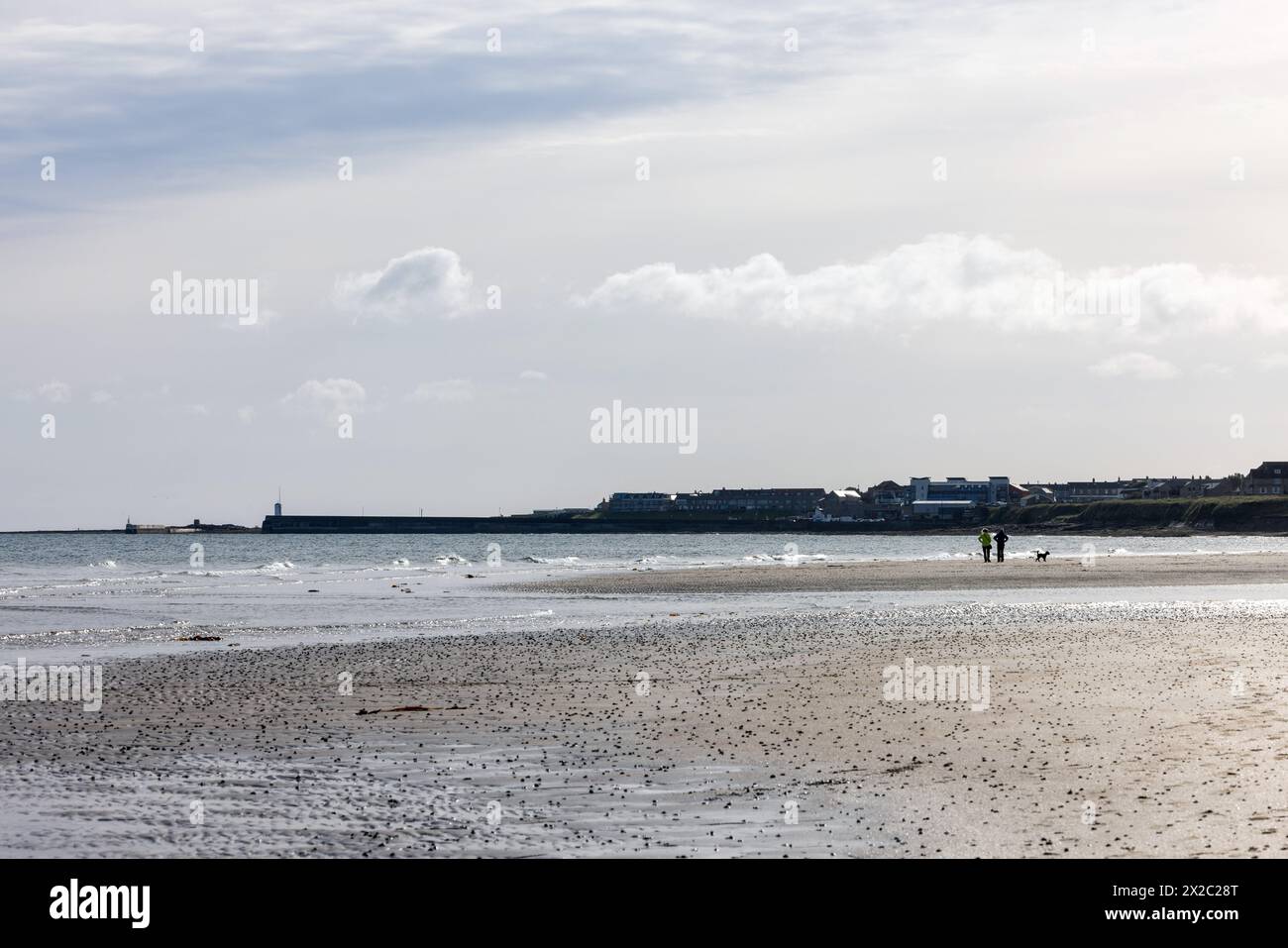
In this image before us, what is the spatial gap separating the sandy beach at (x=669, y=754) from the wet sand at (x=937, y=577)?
26582mm

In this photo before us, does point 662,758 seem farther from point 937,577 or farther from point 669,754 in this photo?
point 937,577

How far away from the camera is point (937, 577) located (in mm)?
62156

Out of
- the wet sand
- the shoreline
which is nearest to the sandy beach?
the shoreline

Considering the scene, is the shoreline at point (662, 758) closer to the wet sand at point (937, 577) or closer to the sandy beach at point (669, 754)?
the sandy beach at point (669, 754)

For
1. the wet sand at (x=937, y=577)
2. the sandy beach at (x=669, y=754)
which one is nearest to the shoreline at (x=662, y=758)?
the sandy beach at (x=669, y=754)

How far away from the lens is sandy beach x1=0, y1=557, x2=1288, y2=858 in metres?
11.5

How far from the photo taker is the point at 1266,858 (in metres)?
9.93

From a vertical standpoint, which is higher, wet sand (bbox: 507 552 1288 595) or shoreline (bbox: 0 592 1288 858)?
shoreline (bbox: 0 592 1288 858)

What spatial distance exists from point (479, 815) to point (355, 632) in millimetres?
22516

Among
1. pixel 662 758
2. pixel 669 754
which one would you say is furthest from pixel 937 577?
pixel 662 758

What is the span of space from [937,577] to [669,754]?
160ft

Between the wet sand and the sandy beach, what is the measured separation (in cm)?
2658

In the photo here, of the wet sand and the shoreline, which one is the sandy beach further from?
the wet sand
